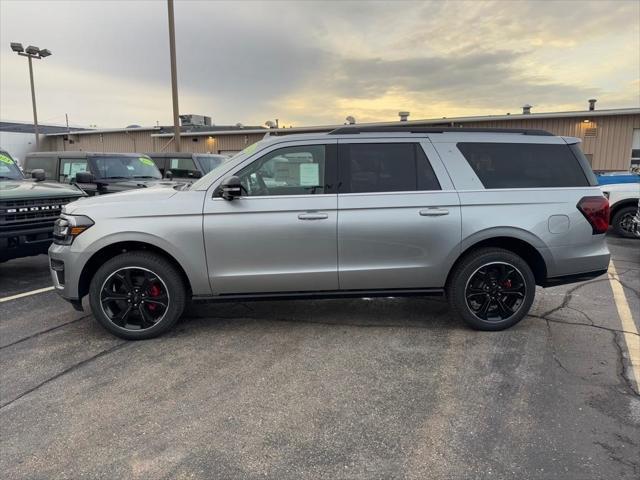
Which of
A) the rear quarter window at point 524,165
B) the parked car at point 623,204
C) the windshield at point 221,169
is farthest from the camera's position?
the parked car at point 623,204

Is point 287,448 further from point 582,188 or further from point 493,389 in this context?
point 582,188

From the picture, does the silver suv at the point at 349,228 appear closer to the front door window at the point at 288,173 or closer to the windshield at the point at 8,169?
the front door window at the point at 288,173

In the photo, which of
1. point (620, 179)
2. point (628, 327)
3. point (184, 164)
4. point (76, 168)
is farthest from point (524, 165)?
point (184, 164)

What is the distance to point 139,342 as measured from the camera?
4.21 meters

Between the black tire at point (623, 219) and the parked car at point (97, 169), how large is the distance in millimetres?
9993

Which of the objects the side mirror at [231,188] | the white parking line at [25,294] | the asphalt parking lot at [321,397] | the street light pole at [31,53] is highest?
the street light pole at [31,53]

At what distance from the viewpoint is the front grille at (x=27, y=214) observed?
5.72 metres

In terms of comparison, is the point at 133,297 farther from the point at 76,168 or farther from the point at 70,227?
the point at 76,168

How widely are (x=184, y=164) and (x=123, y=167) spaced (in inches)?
91.9

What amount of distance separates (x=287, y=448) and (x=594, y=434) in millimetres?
1872

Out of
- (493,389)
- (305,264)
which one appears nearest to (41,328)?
(305,264)

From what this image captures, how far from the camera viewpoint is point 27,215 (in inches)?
235

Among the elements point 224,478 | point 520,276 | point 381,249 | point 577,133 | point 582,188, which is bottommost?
point 224,478

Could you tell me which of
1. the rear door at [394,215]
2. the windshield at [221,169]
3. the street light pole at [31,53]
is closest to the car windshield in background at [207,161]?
the windshield at [221,169]
